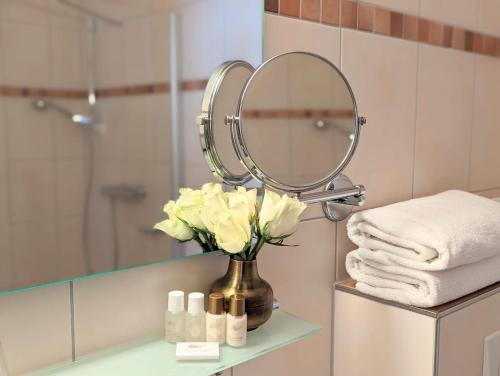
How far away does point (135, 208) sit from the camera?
843mm

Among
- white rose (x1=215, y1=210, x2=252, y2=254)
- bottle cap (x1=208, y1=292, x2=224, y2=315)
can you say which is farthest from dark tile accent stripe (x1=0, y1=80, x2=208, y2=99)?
bottle cap (x1=208, y1=292, x2=224, y2=315)

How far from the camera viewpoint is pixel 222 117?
37.3 inches

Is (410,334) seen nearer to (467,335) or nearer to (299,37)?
(467,335)

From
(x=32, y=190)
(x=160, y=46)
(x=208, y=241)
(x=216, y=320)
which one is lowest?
(x=216, y=320)

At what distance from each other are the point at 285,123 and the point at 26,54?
0.46 meters

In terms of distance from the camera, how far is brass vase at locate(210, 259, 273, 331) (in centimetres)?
88

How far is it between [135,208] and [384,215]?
20.7 inches

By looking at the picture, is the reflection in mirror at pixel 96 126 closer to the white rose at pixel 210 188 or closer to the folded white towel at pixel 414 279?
the white rose at pixel 210 188

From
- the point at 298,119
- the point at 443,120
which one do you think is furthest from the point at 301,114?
the point at 443,120

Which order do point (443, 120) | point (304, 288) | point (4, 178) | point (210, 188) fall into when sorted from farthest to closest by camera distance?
point (443, 120)
point (304, 288)
point (210, 188)
point (4, 178)

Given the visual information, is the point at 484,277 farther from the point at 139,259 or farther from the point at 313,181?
the point at 139,259

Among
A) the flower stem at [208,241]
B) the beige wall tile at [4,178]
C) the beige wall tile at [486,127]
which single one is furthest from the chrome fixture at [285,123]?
the beige wall tile at [486,127]

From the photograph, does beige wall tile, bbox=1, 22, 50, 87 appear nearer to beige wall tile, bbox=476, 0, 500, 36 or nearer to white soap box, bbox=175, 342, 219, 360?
white soap box, bbox=175, 342, 219, 360

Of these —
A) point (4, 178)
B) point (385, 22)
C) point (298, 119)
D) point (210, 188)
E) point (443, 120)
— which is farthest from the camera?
point (443, 120)
